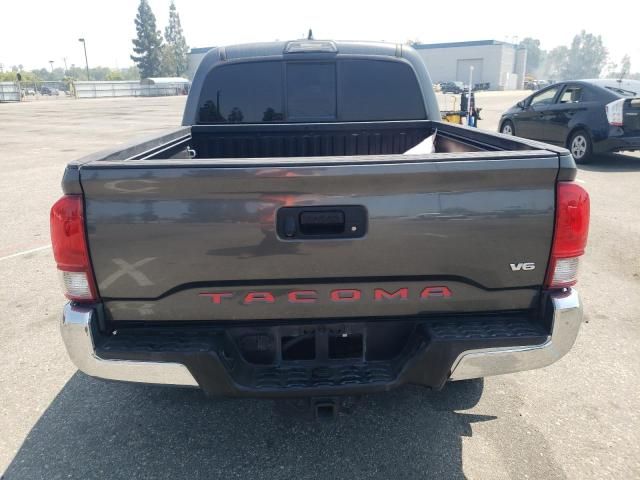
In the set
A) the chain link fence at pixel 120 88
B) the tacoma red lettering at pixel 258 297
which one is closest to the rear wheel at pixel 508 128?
the tacoma red lettering at pixel 258 297

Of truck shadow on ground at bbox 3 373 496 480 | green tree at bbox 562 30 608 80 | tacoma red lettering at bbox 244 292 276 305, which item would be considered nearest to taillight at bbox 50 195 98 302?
tacoma red lettering at bbox 244 292 276 305

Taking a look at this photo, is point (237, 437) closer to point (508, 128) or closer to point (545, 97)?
point (545, 97)

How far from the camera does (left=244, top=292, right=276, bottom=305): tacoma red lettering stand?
84.3 inches

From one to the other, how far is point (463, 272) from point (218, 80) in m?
2.79

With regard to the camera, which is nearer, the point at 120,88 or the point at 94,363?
the point at 94,363

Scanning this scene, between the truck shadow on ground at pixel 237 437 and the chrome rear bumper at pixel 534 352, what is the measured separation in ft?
2.04

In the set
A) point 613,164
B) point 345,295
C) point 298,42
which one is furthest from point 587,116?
point 345,295

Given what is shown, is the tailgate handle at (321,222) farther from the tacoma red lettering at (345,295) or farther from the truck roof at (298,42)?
the truck roof at (298,42)

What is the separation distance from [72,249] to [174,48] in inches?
5027

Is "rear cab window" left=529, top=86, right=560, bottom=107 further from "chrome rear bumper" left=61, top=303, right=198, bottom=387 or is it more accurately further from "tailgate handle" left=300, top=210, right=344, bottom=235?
"chrome rear bumper" left=61, top=303, right=198, bottom=387

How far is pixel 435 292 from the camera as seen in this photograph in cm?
218

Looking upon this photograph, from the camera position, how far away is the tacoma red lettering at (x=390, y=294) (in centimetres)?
217

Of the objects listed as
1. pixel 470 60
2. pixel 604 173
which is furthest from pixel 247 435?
pixel 470 60

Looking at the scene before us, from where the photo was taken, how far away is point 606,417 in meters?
2.82
